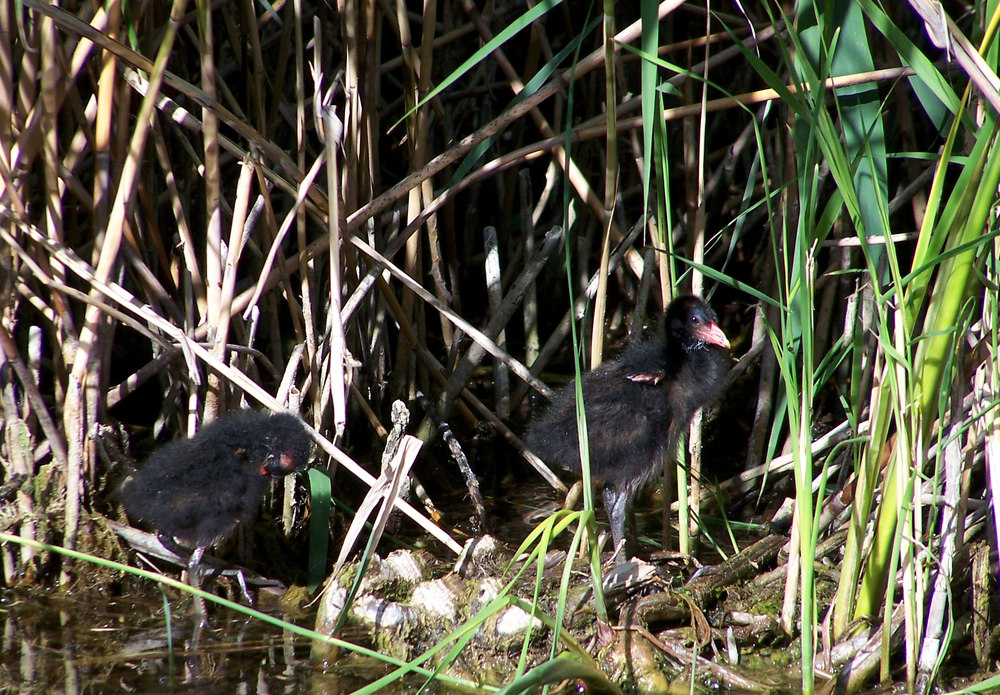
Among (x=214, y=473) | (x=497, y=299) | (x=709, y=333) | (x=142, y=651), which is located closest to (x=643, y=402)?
(x=709, y=333)

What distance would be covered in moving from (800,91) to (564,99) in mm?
2289

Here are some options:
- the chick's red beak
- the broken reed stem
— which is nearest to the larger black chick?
the chick's red beak

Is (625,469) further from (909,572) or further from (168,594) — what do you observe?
(168,594)

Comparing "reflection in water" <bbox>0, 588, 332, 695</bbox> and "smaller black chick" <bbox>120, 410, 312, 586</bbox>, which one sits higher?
"smaller black chick" <bbox>120, 410, 312, 586</bbox>

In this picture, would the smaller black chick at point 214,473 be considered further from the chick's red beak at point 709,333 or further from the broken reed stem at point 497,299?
the chick's red beak at point 709,333

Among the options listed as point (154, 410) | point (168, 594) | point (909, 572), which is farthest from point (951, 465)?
point (154, 410)

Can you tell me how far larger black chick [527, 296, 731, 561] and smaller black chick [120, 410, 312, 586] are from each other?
0.88 metres

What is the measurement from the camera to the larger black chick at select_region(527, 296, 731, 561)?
3268mm

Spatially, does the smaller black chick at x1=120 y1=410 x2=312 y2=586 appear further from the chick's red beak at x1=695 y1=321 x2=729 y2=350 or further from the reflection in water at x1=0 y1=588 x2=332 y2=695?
the chick's red beak at x1=695 y1=321 x2=729 y2=350

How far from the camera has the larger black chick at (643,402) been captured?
327 centimetres

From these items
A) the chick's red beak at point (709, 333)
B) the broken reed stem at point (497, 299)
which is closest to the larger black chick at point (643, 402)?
the chick's red beak at point (709, 333)

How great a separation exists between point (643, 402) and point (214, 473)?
1421 millimetres

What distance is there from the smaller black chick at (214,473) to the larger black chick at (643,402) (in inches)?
34.7

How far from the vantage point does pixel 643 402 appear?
10.7 ft
